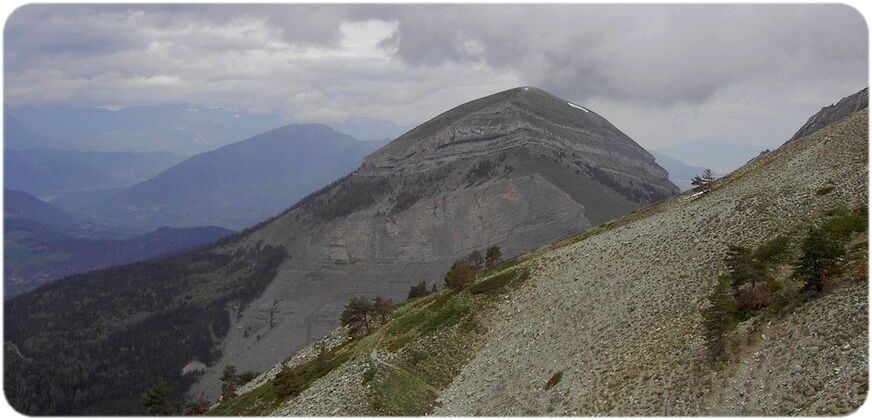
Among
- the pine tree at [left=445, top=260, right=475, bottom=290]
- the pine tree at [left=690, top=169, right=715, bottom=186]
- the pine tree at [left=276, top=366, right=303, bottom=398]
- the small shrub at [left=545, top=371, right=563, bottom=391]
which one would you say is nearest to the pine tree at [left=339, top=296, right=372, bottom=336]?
the pine tree at [left=445, top=260, right=475, bottom=290]

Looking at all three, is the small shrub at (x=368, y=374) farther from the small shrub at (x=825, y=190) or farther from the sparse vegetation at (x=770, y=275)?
the small shrub at (x=825, y=190)

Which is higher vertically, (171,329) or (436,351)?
(436,351)

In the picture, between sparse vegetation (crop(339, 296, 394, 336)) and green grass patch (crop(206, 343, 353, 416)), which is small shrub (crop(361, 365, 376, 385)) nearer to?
green grass patch (crop(206, 343, 353, 416))

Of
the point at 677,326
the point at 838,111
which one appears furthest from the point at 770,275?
the point at 838,111

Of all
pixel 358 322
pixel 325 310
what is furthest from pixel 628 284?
pixel 325 310

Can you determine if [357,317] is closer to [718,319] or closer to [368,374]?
[368,374]

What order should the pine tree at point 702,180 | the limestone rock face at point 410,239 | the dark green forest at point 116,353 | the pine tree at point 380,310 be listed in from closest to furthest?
the pine tree at point 380,310
the pine tree at point 702,180
the dark green forest at point 116,353
the limestone rock face at point 410,239

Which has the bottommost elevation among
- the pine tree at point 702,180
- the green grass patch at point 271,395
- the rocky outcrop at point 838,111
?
the green grass patch at point 271,395

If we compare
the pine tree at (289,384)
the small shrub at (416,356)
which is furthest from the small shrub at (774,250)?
the pine tree at (289,384)

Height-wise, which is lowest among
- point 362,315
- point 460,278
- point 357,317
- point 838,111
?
point 357,317

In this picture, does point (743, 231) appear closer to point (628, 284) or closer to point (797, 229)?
point (797, 229)

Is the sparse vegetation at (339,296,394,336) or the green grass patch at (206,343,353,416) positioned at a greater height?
the sparse vegetation at (339,296,394,336)
